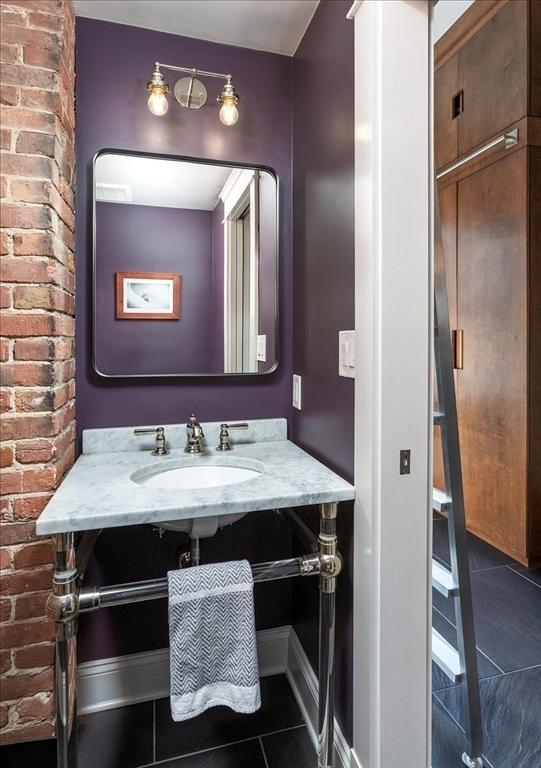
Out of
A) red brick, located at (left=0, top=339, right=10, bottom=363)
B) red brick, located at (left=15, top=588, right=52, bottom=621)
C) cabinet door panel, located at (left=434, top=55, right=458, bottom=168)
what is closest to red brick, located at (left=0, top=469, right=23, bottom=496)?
red brick, located at (left=15, top=588, right=52, bottom=621)

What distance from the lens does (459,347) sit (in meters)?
2.88

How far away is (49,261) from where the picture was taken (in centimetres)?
132

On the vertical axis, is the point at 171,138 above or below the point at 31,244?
above

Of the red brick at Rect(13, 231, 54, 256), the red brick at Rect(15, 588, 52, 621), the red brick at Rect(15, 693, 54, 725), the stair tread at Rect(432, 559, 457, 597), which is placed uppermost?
the red brick at Rect(13, 231, 54, 256)

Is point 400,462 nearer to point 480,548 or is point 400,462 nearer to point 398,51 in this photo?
point 398,51

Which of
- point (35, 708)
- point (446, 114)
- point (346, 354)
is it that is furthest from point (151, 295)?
point (446, 114)

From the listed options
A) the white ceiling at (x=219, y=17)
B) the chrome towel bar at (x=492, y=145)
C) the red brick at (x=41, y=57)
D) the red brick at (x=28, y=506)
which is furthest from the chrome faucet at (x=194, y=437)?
the chrome towel bar at (x=492, y=145)

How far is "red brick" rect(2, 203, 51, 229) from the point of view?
50.6 inches

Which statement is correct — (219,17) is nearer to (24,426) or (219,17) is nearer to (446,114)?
(24,426)

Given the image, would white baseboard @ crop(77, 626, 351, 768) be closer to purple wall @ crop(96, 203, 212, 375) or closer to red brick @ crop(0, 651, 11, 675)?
red brick @ crop(0, 651, 11, 675)

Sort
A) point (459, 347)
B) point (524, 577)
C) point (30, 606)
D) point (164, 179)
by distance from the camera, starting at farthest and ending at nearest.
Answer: point (459, 347) → point (524, 577) → point (164, 179) → point (30, 606)

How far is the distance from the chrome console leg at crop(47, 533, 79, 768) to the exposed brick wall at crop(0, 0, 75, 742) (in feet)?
1.05

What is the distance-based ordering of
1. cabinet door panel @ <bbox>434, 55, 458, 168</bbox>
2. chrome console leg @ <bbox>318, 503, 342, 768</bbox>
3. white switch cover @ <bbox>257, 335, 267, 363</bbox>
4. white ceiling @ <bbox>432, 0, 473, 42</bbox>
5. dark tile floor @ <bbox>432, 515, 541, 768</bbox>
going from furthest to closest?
1. cabinet door panel @ <bbox>434, 55, 458, 168</bbox>
2. white ceiling @ <bbox>432, 0, 473, 42</bbox>
3. white switch cover @ <bbox>257, 335, 267, 363</bbox>
4. dark tile floor @ <bbox>432, 515, 541, 768</bbox>
5. chrome console leg @ <bbox>318, 503, 342, 768</bbox>

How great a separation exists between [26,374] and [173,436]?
0.58m
